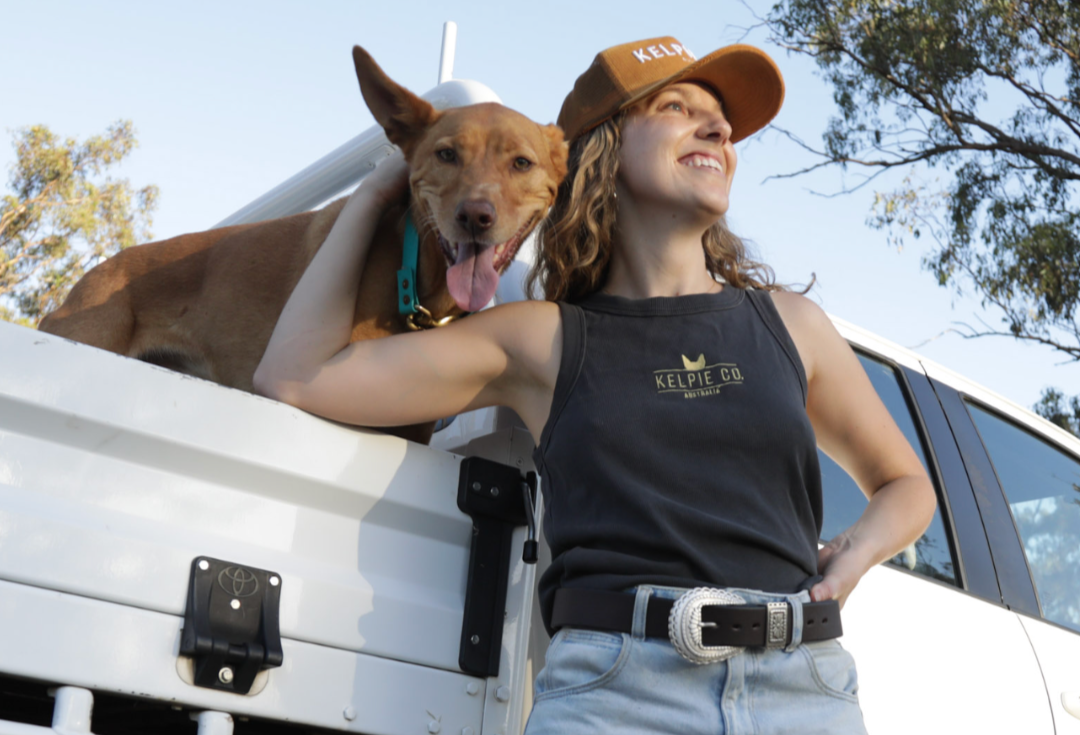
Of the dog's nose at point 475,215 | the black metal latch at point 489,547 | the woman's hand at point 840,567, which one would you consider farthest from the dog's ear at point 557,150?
the woman's hand at point 840,567

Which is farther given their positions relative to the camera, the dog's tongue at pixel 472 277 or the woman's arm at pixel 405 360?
the dog's tongue at pixel 472 277

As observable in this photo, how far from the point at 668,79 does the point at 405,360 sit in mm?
978

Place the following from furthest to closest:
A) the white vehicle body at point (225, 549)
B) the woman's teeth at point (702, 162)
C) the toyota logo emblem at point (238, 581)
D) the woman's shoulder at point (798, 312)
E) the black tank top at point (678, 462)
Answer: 1. the woman's teeth at point (702, 162)
2. the woman's shoulder at point (798, 312)
3. the black tank top at point (678, 462)
4. the toyota logo emblem at point (238, 581)
5. the white vehicle body at point (225, 549)

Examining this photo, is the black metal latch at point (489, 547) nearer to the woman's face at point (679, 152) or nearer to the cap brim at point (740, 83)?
the woman's face at point (679, 152)

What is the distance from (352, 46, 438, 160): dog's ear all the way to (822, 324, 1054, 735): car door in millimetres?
1469

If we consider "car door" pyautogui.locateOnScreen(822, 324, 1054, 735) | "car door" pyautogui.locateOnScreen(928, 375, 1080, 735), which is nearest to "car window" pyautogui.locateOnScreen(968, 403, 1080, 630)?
"car door" pyautogui.locateOnScreen(928, 375, 1080, 735)

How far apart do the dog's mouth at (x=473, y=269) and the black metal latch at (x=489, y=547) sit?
478mm

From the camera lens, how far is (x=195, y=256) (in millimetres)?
3094

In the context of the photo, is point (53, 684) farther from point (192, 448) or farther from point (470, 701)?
point (470, 701)

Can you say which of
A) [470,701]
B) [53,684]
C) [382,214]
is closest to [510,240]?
[382,214]

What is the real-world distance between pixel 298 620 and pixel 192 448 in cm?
33

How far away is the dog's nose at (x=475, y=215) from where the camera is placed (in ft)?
7.78

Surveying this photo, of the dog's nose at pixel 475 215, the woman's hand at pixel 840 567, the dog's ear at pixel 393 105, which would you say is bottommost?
the woman's hand at pixel 840 567

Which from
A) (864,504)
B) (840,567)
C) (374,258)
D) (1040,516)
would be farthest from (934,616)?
(374,258)
